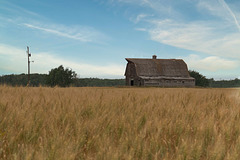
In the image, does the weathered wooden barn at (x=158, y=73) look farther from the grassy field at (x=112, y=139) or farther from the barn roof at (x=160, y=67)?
the grassy field at (x=112, y=139)

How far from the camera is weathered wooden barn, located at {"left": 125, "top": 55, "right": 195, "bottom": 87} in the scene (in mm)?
42781

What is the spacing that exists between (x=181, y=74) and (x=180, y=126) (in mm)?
44102

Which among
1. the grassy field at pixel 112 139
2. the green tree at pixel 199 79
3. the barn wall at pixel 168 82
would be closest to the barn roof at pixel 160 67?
the barn wall at pixel 168 82

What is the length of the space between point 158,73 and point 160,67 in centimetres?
177

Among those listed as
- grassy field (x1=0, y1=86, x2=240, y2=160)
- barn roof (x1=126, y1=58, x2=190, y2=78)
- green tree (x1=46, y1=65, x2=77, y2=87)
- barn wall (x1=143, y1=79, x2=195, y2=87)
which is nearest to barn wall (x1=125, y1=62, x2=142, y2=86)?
barn roof (x1=126, y1=58, x2=190, y2=78)

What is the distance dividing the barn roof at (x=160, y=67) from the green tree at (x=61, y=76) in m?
21.5

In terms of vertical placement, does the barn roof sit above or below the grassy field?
above

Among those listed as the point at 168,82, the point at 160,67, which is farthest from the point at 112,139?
the point at 160,67

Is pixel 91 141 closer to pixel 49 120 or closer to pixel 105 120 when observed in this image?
pixel 105 120

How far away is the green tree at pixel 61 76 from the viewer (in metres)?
59.9

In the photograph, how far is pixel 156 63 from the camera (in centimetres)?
4559

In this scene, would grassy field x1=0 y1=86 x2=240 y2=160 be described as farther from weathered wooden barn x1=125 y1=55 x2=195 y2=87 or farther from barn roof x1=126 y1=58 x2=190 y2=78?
barn roof x1=126 y1=58 x2=190 y2=78

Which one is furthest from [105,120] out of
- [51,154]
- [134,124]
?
[51,154]

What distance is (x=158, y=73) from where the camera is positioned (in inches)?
1726
